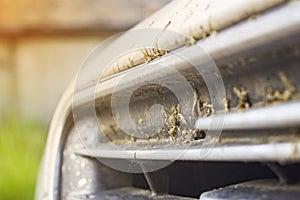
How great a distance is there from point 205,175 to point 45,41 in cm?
338

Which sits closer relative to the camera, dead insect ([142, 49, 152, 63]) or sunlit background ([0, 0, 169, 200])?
dead insect ([142, 49, 152, 63])

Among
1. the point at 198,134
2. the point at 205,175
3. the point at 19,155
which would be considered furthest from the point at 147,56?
Answer: the point at 19,155

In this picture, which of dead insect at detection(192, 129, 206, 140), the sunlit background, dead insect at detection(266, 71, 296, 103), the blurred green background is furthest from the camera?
the sunlit background

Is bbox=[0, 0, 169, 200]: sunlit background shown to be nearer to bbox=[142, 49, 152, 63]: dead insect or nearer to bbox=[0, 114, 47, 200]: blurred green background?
bbox=[0, 114, 47, 200]: blurred green background

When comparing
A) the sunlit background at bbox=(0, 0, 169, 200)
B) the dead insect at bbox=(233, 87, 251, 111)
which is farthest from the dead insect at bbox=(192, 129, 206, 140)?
the sunlit background at bbox=(0, 0, 169, 200)

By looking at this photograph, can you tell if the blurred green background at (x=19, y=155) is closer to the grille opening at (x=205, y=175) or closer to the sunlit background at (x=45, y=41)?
the sunlit background at (x=45, y=41)

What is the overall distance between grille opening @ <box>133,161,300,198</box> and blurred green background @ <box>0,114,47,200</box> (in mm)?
2061

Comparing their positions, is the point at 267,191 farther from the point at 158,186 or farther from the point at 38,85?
the point at 38,85

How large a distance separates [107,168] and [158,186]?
0.20m

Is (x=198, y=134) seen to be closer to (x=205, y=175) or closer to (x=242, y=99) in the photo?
(x=242, y=99)

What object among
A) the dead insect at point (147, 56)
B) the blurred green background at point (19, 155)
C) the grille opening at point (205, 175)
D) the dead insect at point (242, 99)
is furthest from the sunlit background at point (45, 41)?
the dead insect at point (242, 99)

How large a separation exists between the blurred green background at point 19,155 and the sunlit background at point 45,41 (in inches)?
6.0

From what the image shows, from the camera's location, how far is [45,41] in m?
3.99

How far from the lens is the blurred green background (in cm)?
280
